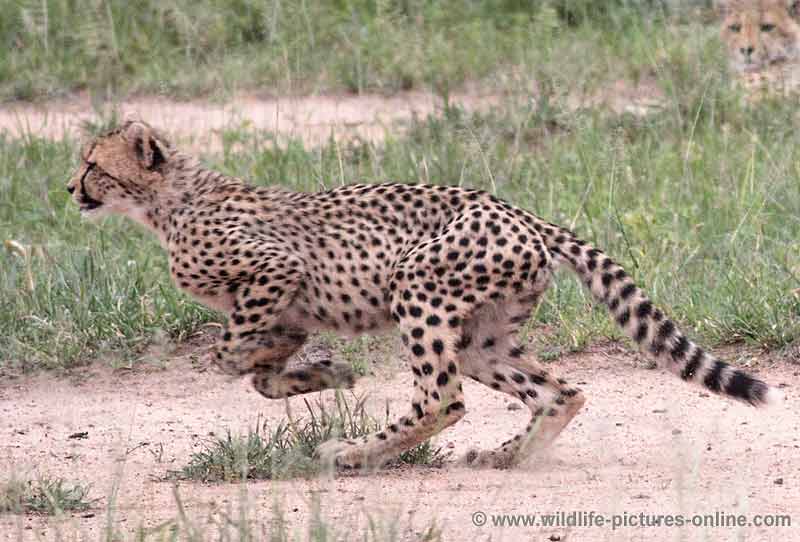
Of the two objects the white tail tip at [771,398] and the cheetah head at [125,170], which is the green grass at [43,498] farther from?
the white tail tip at [771,398]

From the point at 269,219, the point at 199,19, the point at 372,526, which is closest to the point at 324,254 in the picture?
the point at 269,219

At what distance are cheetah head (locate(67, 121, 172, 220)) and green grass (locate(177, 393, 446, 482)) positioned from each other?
906 mm

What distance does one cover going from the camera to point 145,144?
536 centimetres

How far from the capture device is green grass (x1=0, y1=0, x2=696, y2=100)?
9023mm

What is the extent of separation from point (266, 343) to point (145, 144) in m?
0.86

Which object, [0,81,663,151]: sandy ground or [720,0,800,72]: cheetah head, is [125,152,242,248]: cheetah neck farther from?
[720,0,800,72]: cheetah head

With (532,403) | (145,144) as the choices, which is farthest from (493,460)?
(145,144)

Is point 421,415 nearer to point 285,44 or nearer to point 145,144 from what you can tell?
point 145,144

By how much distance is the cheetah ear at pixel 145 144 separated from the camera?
536 cm

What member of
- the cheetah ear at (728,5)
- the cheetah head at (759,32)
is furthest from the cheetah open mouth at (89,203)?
the cheetah ear at (728,5)

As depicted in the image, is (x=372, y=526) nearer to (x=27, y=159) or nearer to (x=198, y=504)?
→ (x=198, y=504)

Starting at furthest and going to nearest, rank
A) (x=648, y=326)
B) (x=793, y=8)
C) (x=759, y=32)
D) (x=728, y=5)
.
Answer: (x=793, y=8) → (x=728, y=5) → (x=759, y=32) → (x=648, y=326)

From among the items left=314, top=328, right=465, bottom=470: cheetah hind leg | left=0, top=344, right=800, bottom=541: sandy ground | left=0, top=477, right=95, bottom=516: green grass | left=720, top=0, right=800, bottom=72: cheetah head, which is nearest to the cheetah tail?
A: left=0, top=344, right=800, bottom=541: sandy ground

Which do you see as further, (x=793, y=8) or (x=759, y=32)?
(x=793, y=8)
